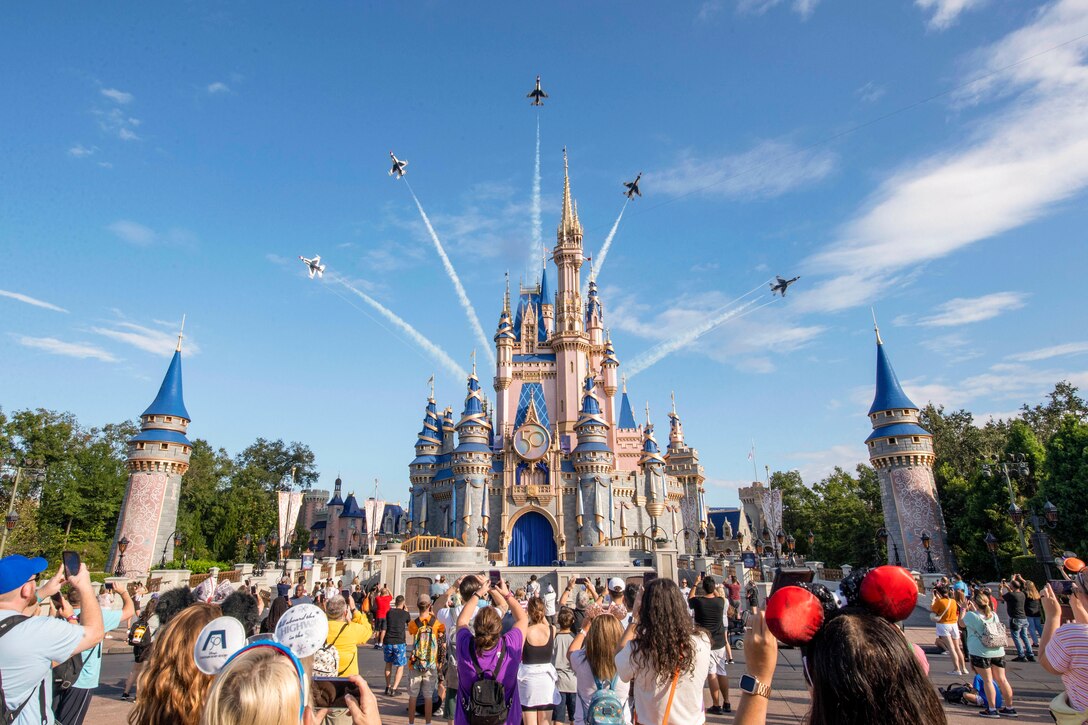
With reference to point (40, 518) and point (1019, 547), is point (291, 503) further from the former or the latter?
point (1019, 547)

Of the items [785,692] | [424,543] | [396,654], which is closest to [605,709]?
[785,692]

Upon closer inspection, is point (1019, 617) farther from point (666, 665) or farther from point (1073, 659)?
point (666, 665)

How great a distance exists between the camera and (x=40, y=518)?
39688 mm

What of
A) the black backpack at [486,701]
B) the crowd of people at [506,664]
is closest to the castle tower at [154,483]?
the crowd of people at [506,664]

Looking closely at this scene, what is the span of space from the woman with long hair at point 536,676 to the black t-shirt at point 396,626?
5.30 metres

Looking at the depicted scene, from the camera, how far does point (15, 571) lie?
4098 mm

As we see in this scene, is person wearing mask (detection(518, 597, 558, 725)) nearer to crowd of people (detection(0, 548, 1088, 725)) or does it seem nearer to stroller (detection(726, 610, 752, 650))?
crowd of people (detection(0, 548, 1088, 725))

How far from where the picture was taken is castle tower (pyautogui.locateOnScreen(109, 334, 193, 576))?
32469mm

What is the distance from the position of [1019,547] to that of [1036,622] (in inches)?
792

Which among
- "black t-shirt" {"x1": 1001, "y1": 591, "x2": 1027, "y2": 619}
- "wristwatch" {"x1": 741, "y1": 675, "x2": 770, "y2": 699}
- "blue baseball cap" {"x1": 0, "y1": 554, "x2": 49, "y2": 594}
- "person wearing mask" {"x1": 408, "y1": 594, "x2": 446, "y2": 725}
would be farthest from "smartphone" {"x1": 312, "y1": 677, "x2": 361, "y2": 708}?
"black t-shirt" {"x1": 1001, "y1": 591, "x2": 1027, "y2": 619}

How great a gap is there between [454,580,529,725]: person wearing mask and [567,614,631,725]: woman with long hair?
0.60 meters

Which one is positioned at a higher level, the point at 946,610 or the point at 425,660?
the point at 946,610

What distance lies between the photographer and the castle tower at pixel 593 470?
43344 millimetres

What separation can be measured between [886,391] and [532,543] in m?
26.0
